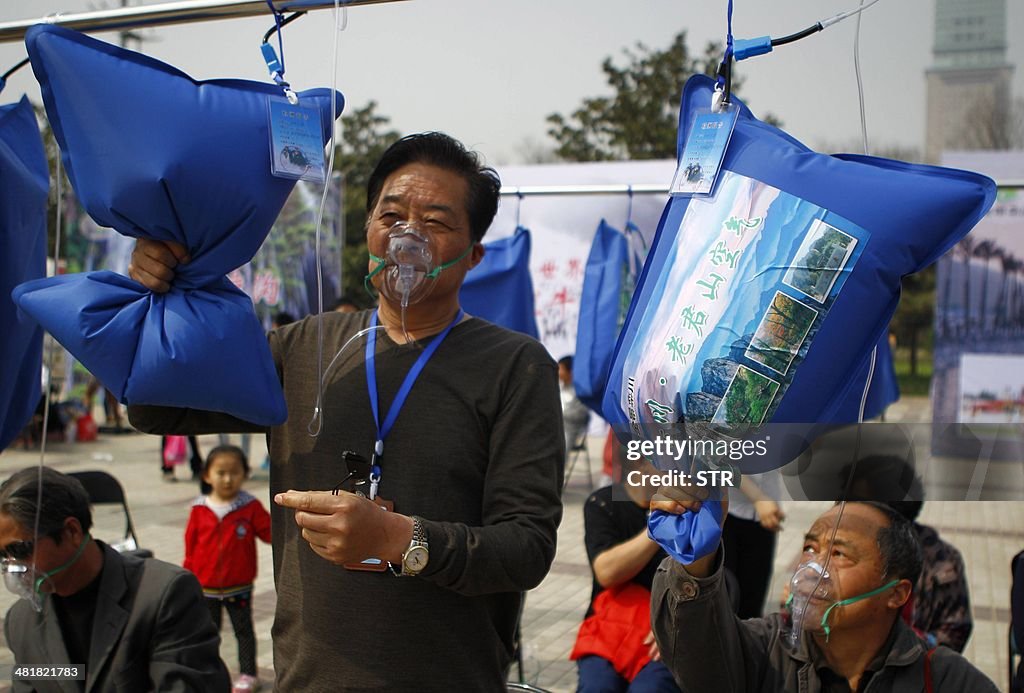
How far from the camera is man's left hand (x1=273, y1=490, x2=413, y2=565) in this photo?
4.34 feet

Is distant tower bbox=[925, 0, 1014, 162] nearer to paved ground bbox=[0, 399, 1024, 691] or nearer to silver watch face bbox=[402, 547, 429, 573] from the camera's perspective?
paved ground bbox=[0, 399, 1024, 691]

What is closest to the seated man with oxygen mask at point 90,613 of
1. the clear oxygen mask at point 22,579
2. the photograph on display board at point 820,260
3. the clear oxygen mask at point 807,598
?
the clear oxygen mask at point 22,579

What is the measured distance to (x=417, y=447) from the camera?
1616mm

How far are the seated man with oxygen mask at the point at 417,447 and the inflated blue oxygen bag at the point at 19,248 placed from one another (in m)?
0.47

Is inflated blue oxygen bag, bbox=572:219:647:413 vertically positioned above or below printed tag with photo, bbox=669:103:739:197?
below

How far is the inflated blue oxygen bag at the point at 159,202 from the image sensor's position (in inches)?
58.5

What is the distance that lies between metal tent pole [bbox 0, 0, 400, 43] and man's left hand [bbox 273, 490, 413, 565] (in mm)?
922

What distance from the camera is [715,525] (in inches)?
59.9

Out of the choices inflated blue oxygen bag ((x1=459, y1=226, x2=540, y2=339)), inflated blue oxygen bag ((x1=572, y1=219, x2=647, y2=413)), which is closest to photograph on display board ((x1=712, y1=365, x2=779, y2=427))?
inflated blue oxygen bag ((x1=572, y1=219, x2=647, y2=413))

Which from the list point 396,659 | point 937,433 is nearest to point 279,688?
point 396,659

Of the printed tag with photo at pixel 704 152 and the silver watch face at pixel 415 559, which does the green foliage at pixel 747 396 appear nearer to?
the printed tag with photo at pixel 704 152

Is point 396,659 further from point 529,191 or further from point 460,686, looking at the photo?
point 529,191

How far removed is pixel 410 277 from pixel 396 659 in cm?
64

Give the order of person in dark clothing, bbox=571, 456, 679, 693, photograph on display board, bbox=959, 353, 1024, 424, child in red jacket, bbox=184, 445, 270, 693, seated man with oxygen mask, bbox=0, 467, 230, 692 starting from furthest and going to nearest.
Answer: photograph on display board, bbox=959, 353, 1024, 424, child in red jacket, bbox=184, 445, 270, 693, person in dark clothing, bbox=571, 456, 679, 693, seated man with oxygen mask, bbox=0, 467, 230, 692
